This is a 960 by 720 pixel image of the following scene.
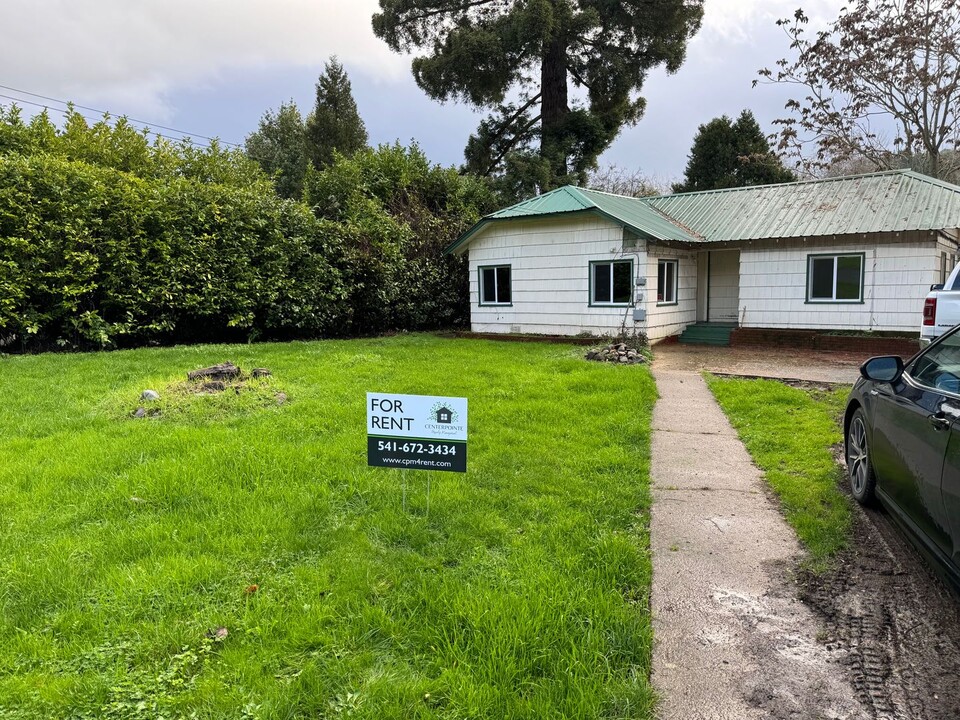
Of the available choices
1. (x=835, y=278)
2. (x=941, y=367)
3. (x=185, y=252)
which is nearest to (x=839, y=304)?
(x=835, y=278)

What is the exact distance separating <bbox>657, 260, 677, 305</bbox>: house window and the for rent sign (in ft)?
37.1

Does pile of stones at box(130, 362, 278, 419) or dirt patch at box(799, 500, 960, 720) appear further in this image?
pile of stones at box(130, 362, 278, 419)

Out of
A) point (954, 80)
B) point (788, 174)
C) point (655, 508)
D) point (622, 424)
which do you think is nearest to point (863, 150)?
point (954, 80)

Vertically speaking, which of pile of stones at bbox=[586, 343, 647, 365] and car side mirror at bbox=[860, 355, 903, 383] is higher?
car side mirror at bbox=[860, 355, 903, 383]

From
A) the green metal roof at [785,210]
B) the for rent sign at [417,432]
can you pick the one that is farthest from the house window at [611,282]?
the for rent sign at [417,432]

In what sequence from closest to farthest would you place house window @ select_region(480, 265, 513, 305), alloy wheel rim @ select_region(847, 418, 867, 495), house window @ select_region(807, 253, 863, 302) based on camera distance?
alloy wheel rim @ select_region(847, 418, 867, 495)
house window @ select_region(807, 253, 863, 302)
house window @ select_region(480, 265, 513, 305)

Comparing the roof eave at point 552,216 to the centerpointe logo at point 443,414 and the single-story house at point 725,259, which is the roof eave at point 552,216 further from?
the centerpointe logo at point 443,414

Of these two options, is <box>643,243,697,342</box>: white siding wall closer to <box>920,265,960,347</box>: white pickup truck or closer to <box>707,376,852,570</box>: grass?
<box>707,376,852,570</box>: grass

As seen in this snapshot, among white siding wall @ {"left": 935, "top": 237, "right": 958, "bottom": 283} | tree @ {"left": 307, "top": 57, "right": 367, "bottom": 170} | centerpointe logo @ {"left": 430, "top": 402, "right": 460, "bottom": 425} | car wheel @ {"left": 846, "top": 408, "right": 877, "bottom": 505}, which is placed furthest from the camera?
tree @ {"left": 307, "top": 57, "right": 367, "bottom": 170}

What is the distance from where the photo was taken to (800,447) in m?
5.73

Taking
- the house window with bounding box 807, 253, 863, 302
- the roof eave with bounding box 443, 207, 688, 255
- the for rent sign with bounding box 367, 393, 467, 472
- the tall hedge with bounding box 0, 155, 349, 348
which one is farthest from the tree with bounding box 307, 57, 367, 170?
the for rent sign with bounding box 367, 393, 467, 472

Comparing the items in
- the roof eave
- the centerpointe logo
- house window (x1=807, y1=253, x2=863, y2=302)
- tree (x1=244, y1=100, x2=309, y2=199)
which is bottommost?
the centerpointe logo

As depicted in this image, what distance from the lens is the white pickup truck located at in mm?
7934

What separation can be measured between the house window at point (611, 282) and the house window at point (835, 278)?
4274mm
